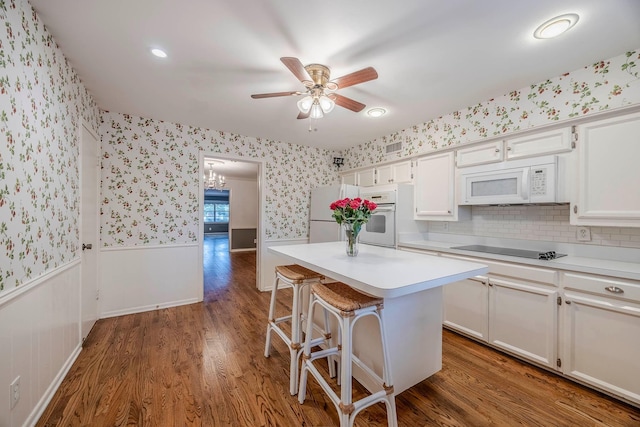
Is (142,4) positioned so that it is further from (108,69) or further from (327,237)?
(327,237)

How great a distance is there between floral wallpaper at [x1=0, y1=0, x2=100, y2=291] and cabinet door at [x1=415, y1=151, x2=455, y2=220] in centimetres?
337

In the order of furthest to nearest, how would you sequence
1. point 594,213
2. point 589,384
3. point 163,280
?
point 163,280
point 594,213
point 589,384

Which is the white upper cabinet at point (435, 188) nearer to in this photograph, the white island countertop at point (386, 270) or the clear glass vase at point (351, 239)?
the white island countertop at point (386, 270)

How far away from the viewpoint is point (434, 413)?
1.51 meters

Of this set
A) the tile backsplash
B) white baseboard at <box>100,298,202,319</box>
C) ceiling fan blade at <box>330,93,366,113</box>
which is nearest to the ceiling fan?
ceiling fan blade at <box>330,93,366,113</box>

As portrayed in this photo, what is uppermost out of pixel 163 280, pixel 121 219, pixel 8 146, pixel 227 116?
pixel 227 116

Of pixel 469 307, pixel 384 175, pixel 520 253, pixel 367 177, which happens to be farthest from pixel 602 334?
pixel 367 177

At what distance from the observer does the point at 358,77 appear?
1623mm

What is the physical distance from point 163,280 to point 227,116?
2.21 m

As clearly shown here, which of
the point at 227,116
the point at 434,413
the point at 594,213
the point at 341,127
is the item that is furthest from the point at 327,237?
the point at 594,213

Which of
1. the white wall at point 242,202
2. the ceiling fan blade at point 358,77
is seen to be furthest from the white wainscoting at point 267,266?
the white wall at point 242,202

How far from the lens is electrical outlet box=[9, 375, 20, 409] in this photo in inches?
47.6

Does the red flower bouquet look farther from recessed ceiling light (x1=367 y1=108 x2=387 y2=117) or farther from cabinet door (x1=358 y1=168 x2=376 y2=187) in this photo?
cabinet door (x1=358 y1=168 x2=376 y2=187)

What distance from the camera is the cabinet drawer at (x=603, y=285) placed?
1.52 meters
